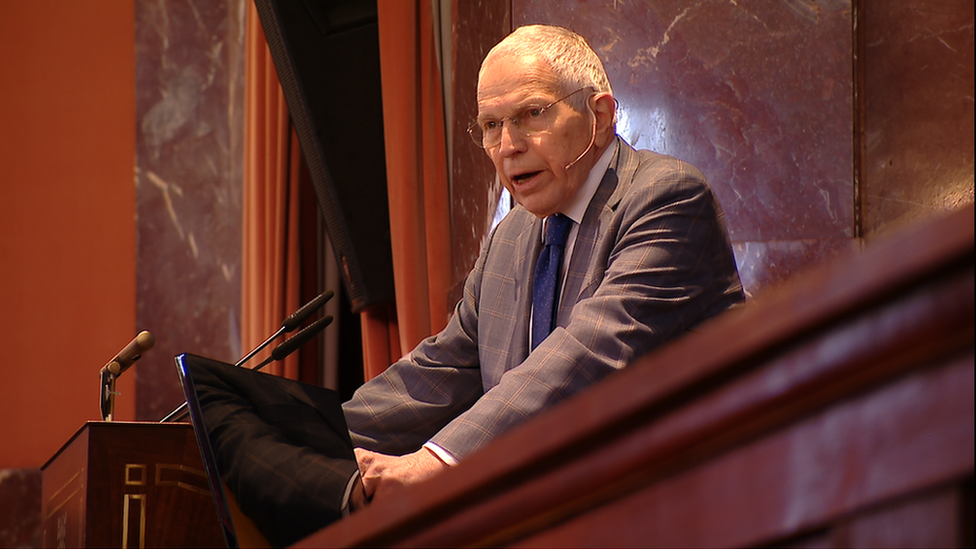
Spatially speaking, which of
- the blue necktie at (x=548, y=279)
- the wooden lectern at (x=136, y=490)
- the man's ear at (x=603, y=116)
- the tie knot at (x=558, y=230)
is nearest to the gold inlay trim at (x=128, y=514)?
the wooden lectern at (x=136, y=490)

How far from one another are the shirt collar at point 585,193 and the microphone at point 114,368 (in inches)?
40.6

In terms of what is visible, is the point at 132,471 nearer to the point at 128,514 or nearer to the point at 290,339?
the point at 128,514

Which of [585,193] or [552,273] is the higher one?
[585,193]

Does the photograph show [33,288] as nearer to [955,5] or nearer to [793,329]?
[955,5]

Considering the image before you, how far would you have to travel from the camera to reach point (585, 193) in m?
1.80

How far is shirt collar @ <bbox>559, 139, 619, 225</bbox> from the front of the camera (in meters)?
1.79

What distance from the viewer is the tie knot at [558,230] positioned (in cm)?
181

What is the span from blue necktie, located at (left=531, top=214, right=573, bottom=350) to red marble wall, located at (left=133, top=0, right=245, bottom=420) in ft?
7.68

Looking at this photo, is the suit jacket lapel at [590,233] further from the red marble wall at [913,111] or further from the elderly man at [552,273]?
the red marble wall at [913,111]

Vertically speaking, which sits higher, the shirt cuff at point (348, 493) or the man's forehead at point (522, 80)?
the man's forehead at point (522, 80)

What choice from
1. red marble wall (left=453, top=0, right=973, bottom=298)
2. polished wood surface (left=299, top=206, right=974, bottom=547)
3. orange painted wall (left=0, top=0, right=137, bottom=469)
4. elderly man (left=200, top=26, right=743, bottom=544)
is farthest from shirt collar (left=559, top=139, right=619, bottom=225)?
orange painted wall (left=0, top=0, right=137, bottom=469)

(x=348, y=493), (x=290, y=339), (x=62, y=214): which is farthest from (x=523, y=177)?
(x=62, y=214)

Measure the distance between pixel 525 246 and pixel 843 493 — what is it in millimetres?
1495

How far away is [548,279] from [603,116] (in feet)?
1.26
